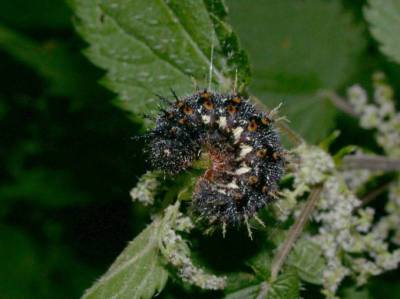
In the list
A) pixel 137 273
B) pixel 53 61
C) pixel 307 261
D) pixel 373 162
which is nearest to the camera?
pixel 137 273

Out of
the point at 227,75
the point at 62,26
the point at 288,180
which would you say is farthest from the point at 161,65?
the point at 62,26

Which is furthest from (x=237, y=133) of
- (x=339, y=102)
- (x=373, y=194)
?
(x=339, y=102)

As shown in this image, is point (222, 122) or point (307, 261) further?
point (307, 261)

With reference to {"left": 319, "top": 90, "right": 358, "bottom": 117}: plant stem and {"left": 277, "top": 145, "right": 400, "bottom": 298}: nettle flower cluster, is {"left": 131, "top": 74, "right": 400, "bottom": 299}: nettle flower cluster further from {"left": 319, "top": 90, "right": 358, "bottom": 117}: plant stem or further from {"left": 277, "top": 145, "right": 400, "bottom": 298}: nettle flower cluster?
{"left": 319, "top": 90, "right": 358, "bottom": 117}: plant stem

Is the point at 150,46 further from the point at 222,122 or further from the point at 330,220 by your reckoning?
the point at 330,220

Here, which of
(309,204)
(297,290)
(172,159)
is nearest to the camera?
(172,159)

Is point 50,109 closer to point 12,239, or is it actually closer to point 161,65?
point 12,239

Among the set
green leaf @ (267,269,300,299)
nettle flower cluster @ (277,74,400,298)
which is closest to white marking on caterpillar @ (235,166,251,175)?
nettle flower cluster @ (277,74,400,298)
